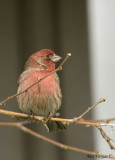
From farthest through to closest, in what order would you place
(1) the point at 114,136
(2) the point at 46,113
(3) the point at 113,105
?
(3) the point at 113,105, (1) the point at 114,136, (2) the point at 46,113

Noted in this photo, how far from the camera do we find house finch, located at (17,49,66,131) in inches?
179

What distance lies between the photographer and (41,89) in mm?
4492

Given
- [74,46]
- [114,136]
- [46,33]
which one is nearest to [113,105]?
[114,136]

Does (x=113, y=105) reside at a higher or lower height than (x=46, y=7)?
lower

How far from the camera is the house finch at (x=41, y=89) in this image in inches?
179

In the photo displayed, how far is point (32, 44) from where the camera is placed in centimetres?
661

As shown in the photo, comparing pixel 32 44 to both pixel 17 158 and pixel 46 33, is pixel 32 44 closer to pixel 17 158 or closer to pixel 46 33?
pixel 46 33

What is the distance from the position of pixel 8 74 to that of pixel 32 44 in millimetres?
621

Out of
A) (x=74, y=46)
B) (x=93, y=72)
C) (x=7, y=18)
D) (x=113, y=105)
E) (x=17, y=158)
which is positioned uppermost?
(x=7, y=18)

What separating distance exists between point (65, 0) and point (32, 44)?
90cm

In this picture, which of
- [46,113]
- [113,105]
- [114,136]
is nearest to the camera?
[46,113]

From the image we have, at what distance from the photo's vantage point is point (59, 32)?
665 cm

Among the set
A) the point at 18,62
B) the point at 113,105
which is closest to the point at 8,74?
the point at 18,62

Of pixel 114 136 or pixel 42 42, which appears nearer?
pixel 114 136
